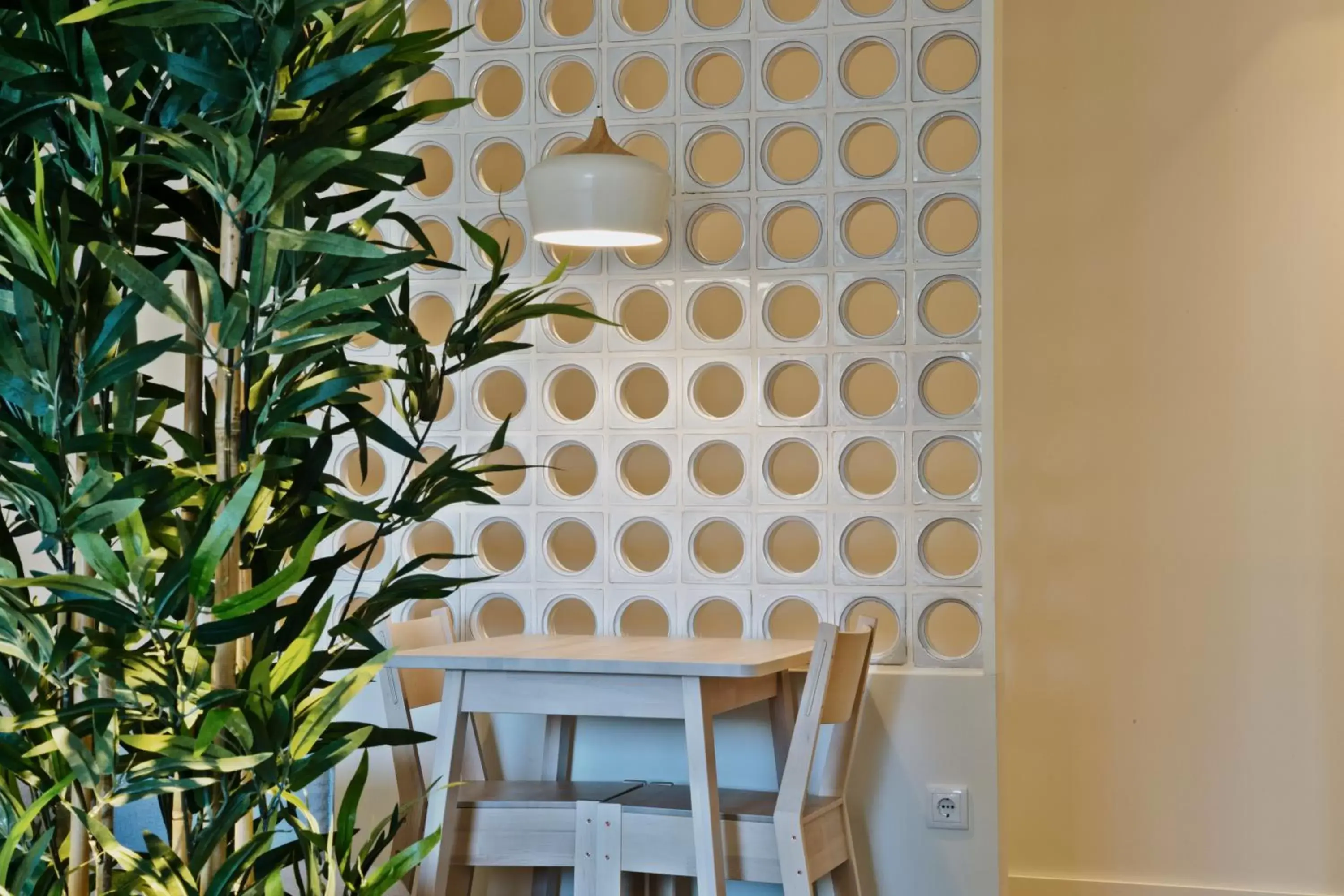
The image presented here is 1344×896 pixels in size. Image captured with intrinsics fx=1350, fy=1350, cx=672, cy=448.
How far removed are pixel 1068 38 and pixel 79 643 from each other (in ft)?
11.0

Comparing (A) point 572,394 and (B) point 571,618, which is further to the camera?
(A) point 572,394

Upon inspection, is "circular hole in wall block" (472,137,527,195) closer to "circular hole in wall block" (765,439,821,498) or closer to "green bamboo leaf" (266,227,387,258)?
"circular hole in wall block" (765,439,821,498)

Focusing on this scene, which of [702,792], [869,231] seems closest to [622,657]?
[702,792]

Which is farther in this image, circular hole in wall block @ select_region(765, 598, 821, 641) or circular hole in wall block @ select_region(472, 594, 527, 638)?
circular hole in wall block @ select_region(472, 594, 527, 638)

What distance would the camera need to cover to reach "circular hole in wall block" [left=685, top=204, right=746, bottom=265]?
302 cm

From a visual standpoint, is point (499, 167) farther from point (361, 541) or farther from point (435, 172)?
point (361, 541)

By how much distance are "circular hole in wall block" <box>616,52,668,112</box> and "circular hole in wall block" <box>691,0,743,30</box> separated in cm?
13

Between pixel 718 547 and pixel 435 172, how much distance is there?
112 cm

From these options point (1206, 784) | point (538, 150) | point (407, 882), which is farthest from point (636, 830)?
point (1206, 784)

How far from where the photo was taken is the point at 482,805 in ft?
8.46

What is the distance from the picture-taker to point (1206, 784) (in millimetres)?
3545

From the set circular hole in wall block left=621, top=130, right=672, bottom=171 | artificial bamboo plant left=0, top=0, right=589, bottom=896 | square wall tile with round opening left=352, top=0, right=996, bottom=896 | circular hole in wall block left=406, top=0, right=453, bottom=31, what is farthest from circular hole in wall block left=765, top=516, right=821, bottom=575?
artificial bamboo plant left=0, top=0, right=589, bottom=896

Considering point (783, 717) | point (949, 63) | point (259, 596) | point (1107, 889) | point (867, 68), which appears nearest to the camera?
point (259, 596)

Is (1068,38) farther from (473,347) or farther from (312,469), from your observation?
(312,469)
